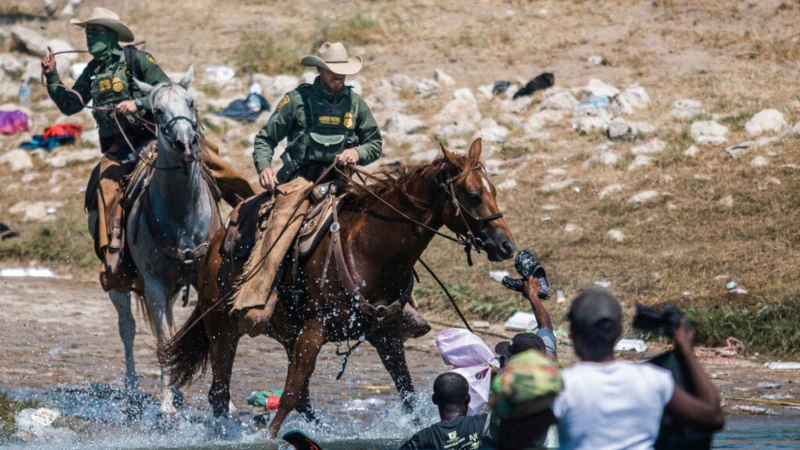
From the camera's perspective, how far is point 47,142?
57.7 feet

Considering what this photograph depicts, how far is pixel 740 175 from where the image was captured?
41.9 feet

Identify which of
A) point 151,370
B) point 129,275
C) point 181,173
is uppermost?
point 181,173

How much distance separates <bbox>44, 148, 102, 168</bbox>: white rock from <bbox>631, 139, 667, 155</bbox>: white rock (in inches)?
301

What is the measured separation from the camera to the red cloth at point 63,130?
1752 cm

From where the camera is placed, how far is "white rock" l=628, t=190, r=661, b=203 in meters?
12.8

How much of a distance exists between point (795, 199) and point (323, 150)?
5.87 meters

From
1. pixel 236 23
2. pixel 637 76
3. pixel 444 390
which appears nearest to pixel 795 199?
pixel 637 76

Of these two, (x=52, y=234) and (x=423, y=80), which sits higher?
(x=423, y=80)

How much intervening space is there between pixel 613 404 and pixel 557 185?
34.2 feet

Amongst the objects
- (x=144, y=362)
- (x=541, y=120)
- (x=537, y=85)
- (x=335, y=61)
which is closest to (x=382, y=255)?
(x=335, y=61)

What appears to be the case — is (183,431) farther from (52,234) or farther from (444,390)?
(52,234)

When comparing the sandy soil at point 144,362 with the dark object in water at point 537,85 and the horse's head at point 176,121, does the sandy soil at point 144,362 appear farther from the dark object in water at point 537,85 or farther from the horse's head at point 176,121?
the dark object in water at point 537,85

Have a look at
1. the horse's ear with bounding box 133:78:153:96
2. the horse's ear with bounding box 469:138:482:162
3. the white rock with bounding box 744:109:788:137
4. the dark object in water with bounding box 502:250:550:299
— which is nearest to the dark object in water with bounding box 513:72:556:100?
the white rock with bounding box 744:109:788:137

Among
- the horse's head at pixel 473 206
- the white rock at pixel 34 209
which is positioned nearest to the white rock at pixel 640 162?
the horse's head at pixel 473 206
